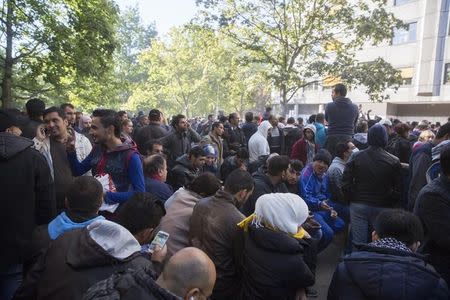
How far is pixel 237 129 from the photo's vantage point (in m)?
9.47

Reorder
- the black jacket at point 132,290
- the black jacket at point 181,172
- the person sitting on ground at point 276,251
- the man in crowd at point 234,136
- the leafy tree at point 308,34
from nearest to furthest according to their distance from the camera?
the black jacket at point 132,290
the person sitting on ground at point 276,251
the black jacket at point 181,172
the man in crowd at point 234,136
the leafy tree at point 308,34

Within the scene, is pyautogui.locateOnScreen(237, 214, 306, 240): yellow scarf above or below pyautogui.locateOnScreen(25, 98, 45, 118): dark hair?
below

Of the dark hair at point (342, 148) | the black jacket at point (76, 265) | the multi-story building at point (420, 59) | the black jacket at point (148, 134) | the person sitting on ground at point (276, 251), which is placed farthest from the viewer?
the multi-story building at point (420, 59)

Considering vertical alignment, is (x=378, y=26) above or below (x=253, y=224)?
above

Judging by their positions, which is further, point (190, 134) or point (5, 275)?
point (190, 134)

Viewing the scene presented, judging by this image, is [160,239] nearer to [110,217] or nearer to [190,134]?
[110,217]

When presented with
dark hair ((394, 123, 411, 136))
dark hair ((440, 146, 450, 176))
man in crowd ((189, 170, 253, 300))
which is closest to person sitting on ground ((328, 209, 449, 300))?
dark hair ((440, 146, 450, 176))

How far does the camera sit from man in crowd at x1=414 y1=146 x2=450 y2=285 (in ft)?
9.27

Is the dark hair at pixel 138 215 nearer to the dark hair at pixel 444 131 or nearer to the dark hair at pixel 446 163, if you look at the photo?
the dark hair at pixel 446 163

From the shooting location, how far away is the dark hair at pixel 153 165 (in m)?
4.07

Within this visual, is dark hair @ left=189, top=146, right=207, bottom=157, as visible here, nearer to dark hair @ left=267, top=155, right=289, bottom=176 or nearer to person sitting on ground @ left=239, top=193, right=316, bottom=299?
dark hair @ left=267, top=155, right=289, bottom=176

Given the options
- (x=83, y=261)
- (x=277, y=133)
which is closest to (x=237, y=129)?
(x=277, y=133)

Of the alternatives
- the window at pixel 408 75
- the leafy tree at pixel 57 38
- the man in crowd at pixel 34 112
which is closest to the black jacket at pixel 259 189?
the man in crowd at pixel 34 112

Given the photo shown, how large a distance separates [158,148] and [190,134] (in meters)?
2.41
